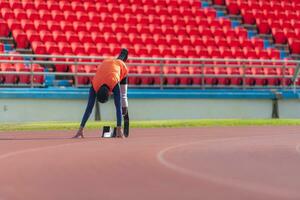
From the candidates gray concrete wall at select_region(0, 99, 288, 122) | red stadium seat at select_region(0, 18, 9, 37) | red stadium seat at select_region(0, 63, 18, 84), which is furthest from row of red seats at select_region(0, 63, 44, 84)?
red stadium seat at select_region(0, 18, 9, 37)

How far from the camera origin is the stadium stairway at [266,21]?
1034 inches

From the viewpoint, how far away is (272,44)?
86.4ft

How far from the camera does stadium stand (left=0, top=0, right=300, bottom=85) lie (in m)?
21.1

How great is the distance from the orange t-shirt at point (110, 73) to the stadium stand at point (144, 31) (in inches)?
258

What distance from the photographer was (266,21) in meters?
27.0

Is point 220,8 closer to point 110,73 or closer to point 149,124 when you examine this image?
point 149,124

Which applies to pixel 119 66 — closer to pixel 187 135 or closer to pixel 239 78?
pixel 187 135

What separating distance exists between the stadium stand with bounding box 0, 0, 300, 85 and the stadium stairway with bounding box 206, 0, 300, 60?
39 mm

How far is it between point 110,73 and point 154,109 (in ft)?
24.1

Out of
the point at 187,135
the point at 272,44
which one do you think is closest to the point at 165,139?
the point at 187,135

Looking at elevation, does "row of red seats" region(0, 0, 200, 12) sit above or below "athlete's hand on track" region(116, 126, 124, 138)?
above

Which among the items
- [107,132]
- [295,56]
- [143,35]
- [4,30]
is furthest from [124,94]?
[295,56]

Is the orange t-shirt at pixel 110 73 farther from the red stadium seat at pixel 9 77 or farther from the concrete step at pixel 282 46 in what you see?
the concrete step at pixel 282 46

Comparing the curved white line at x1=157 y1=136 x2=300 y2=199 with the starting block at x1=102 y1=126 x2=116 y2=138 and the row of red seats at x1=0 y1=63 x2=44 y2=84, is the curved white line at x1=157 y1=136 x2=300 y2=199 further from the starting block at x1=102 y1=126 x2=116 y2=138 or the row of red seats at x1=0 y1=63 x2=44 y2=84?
the row of red seats at x1=0 y1=63 x2=44 y2=84
